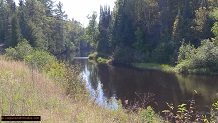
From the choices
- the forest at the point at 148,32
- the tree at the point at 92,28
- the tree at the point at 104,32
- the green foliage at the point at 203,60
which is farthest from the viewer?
the tree at the point at 92,28

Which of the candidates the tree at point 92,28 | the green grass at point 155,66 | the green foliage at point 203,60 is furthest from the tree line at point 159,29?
the tree at point 92,28

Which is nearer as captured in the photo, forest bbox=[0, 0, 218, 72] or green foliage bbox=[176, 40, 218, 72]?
green foliage bbox=[176, 40, 218, 72]

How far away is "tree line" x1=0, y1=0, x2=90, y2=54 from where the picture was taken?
134 feet

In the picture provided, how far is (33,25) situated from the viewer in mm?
43094

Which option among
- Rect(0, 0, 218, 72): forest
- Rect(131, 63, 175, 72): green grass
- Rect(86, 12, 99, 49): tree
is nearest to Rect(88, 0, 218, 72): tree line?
Rect(0, 0, 218, 72): forest

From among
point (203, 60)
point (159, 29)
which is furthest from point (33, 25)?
point (203, 60)

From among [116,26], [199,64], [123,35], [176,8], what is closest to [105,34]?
[116,26]

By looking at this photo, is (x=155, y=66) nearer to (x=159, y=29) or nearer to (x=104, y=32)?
(x=159, y=29)

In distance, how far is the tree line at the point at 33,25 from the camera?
40.9 metres

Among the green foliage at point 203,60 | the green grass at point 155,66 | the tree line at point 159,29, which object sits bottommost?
the green grass at point 155,66

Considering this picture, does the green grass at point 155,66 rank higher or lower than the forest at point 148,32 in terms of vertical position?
lower

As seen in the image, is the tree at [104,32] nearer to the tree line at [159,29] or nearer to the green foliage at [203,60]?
the tree line at [159,29]

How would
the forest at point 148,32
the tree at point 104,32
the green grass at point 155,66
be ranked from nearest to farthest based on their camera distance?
the forest at point 148,32
the green grass at point 155,66
the tree at point 104,32

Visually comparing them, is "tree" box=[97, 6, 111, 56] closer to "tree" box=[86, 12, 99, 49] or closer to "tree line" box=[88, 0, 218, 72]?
"tree line" box=[88, 0, 218, 72]
